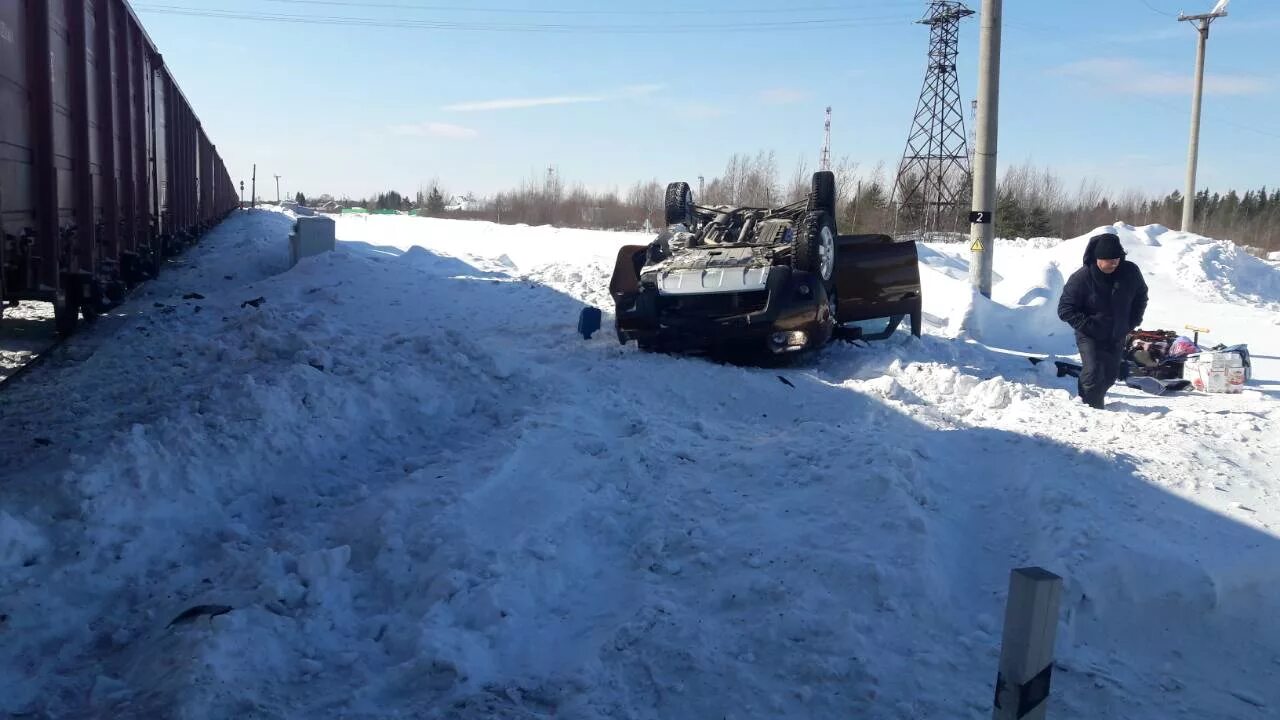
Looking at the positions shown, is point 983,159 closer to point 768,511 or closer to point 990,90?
point 990,90

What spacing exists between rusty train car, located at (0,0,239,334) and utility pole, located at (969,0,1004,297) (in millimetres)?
11024

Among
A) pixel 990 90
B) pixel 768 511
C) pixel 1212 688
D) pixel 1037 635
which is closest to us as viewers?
pixel 1037 635

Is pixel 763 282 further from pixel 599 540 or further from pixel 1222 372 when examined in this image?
pixel 599 540

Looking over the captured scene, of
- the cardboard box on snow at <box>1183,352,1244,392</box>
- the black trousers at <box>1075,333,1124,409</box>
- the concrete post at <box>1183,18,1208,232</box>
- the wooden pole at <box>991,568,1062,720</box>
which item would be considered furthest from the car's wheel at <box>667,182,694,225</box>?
the concrete post at <box>1183,18,1208,232</box>

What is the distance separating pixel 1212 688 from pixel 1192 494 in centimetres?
166

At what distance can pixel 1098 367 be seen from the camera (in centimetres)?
732

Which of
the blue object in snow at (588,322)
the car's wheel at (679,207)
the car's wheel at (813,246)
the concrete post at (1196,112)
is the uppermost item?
the concrete post at (1196,112)

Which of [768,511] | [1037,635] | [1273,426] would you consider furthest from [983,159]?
[1037,635]

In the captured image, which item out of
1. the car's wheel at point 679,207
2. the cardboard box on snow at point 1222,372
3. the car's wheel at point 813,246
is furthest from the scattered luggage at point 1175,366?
the car's wheel at point 679,207

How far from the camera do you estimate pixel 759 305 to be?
8891 millimetres

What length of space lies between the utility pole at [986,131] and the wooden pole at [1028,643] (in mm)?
11472

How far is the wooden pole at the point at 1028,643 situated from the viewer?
2.46 metres

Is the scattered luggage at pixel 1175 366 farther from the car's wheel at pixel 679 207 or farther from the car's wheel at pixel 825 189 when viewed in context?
the car's wheel at pixel 679 207

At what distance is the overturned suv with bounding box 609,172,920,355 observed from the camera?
29.0 ft
